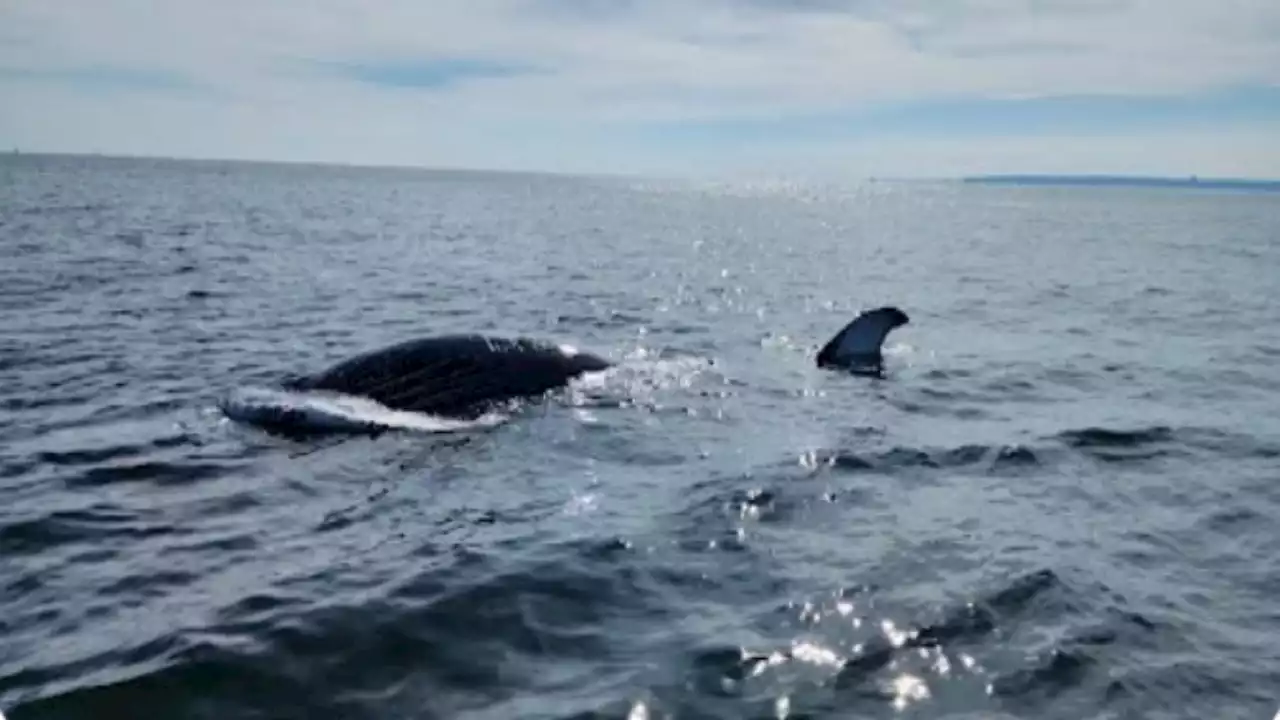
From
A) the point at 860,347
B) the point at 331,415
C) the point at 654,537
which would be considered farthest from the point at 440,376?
the point at 860,347

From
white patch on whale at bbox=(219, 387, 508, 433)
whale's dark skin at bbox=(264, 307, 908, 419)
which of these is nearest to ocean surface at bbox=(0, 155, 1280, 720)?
white patch on whale at bbox=(219, 387, 508, 433)

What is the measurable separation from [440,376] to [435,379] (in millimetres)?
93

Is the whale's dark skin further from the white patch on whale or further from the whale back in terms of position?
the white patch on whale

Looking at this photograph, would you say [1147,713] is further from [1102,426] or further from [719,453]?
[1102,426]

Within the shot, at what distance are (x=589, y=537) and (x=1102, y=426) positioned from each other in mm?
8502

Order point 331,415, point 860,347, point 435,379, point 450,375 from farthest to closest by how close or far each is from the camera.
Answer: point 860,347 < point 450,375 < point 435,379 < point 331,415

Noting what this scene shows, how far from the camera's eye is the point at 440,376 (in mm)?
13797

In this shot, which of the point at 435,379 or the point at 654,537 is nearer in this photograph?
the point at 654,537

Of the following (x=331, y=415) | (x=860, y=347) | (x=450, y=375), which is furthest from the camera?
(x=860, y=347)

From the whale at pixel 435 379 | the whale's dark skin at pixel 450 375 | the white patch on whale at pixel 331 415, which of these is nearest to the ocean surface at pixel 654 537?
the white patch on whale at pixel 331 415

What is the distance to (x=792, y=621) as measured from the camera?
7.82 meters

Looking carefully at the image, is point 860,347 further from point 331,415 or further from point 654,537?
point 654,537

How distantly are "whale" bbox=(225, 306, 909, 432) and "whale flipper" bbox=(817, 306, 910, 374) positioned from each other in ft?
18.7

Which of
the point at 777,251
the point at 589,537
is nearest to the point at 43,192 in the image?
the point at 777,251
